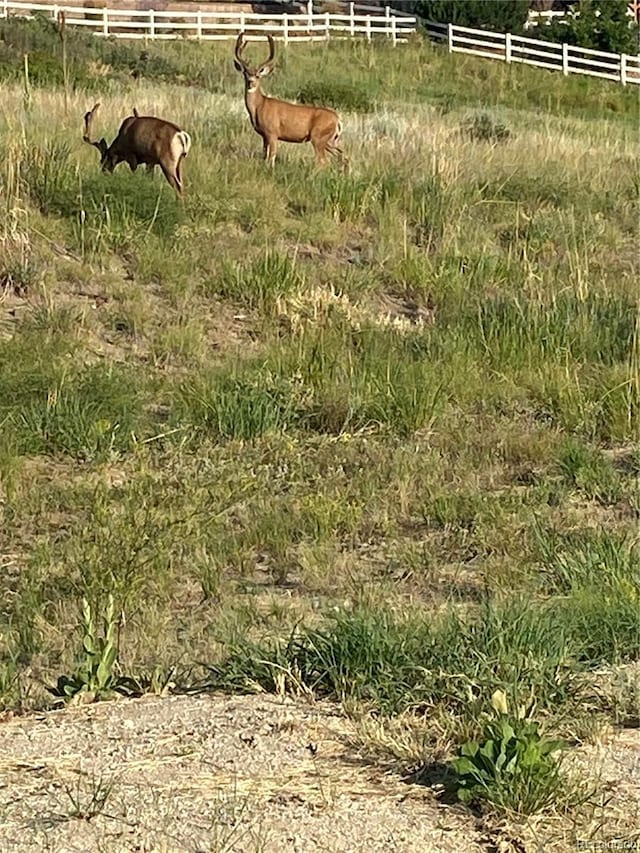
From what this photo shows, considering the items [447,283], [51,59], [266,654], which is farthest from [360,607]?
[51,59]

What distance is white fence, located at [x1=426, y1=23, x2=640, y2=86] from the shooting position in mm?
35969

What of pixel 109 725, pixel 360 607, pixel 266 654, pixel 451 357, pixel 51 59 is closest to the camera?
pixel 109 725

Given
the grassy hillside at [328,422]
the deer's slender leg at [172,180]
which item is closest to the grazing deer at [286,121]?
the grassy hillside at [328,422]

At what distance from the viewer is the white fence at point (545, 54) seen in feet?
118

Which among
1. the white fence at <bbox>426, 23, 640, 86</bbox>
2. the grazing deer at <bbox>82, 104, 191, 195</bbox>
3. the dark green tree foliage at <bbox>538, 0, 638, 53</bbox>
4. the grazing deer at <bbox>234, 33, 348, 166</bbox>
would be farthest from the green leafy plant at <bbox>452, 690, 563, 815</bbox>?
the dark green tree foliage at <bbox>538, 0, 638, 53</bbox>

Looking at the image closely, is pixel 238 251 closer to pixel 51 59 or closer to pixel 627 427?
pixel 627 427

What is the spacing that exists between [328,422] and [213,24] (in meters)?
31.6

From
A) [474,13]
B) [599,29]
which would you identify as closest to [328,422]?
[599,29]

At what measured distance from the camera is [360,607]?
537 centimetres

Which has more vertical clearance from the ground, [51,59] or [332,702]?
[51,59]

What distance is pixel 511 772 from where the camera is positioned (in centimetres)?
347

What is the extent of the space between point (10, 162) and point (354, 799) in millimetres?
8262

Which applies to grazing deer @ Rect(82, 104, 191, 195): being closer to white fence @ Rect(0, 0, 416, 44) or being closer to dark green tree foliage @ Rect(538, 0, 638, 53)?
white fence @ Rect(0, 0, 416, 44)

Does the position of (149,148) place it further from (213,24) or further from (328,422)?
(213,24)
